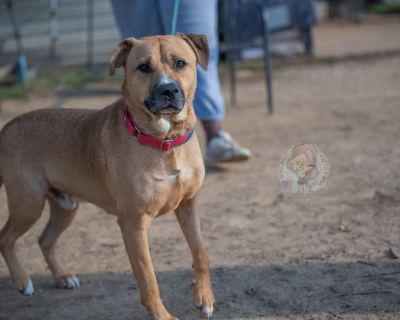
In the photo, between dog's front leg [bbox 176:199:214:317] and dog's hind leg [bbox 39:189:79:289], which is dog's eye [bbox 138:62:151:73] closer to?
dog's front leg [bbox 176:199:214:317]

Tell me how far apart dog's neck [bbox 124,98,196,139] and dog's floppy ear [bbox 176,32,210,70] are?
0.33 metres

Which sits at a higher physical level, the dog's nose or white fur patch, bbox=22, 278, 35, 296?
the dog's nose

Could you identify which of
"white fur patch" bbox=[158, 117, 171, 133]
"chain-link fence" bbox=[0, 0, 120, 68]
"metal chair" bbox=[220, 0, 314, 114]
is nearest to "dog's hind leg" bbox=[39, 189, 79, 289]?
"white fur patch" bbox=[158, 117, 171, 133]

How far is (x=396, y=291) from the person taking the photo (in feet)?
11.5

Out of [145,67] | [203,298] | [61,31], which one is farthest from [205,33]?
[61,31]

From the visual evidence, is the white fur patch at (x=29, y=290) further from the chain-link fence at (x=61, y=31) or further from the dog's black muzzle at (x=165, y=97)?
the chain-link fence at (x=61, y=31)

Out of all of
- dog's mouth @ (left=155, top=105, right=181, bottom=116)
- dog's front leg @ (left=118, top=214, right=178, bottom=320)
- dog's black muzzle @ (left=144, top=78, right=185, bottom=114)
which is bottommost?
dog's front leg @ (left=118, top=214, right=178, bottom=320)

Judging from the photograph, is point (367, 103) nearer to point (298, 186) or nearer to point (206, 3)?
point (206, 3)

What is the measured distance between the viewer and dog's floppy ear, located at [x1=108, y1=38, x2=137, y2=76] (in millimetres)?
3494

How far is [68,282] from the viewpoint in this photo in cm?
394

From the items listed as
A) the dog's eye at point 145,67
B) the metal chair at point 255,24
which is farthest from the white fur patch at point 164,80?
the metal chair at point 255,24

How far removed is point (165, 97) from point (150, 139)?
0.82ft

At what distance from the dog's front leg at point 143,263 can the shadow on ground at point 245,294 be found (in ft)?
0.69

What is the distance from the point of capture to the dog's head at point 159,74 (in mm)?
3246
